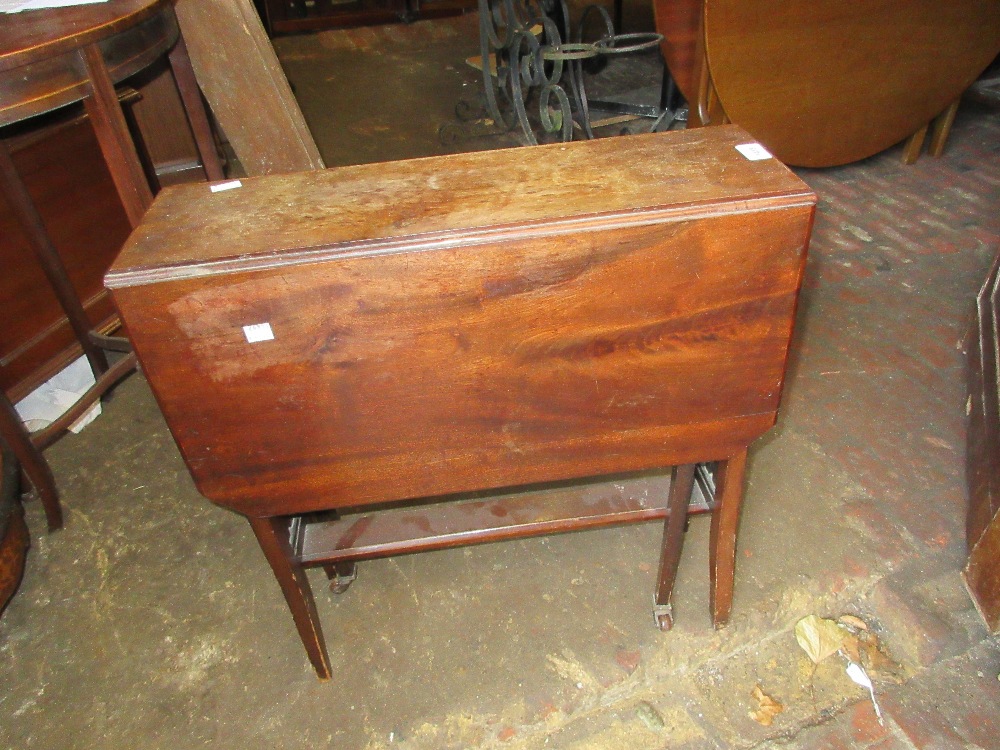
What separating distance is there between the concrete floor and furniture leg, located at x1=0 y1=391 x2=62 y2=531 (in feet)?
0.19

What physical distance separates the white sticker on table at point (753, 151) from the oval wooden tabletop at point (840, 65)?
1656mm

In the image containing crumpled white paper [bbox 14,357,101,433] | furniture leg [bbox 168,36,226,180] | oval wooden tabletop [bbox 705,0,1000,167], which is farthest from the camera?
oval wooden tabletop [bbox 705,0,1000,167]

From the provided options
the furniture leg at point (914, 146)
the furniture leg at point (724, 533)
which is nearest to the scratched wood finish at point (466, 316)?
the furniture leg at point (724, 533)

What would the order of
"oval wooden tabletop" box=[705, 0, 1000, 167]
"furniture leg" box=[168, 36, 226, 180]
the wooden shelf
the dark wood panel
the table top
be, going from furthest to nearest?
"oval wooden tabletop" box=[705, 0, 1000, 167] < the dark wood panel < "furniture leg" box=[168, 36, 226, 180] < the wooden shelf < the table top

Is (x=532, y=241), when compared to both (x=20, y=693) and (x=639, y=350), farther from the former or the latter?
(x=20, y=693)

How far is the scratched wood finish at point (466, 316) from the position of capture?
1.01 metres

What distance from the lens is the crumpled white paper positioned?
7.31 feet

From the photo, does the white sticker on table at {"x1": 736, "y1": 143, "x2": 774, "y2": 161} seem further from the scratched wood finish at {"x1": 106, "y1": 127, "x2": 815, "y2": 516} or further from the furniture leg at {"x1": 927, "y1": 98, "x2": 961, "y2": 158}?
the furniture leg at {"x1": 927, "y1": 98, "x2": 961, "y2": 158}

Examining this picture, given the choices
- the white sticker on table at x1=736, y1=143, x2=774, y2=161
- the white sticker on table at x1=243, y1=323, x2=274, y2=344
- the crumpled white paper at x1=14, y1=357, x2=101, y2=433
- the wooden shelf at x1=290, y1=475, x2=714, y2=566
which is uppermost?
the white sticker on table at x1=736, y1=143, x2=774, y2=161

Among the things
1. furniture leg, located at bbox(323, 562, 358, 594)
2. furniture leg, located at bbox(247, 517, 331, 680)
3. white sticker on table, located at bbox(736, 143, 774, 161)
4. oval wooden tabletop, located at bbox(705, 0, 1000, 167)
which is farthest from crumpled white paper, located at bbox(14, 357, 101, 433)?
oval wooden tabletop, located at bbox(705, 0, 1000, 167)

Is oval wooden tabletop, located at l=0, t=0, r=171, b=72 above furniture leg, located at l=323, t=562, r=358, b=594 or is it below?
above

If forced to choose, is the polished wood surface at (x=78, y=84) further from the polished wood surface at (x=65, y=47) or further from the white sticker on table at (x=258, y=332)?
the white sticker on table at (x=258, y=332)

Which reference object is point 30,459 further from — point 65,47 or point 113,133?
point 65,47

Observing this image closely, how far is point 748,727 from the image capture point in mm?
1444
